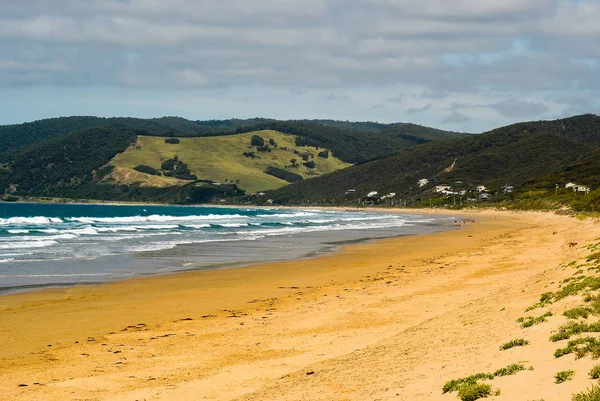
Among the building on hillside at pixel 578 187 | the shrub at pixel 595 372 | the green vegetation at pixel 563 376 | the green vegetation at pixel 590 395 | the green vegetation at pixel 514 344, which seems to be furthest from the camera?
the building on hillside at pixel 578 187

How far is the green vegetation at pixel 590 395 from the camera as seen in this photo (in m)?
9.12

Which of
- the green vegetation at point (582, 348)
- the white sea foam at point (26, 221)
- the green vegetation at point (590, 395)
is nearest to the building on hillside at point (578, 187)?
the white sea foam at point (26, 221)

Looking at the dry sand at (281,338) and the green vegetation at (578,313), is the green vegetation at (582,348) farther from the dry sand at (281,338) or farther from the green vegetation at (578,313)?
the green vegetation at (578,313)

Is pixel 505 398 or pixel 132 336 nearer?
pixel 505 398

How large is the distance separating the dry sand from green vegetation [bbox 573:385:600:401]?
1.74 ft

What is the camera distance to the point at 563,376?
1078 cm

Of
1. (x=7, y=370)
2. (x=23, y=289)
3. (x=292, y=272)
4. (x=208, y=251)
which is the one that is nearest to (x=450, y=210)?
(x=208, y=251)

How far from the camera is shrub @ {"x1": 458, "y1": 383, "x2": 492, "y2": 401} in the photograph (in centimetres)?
1084

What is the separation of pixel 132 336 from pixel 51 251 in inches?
1200

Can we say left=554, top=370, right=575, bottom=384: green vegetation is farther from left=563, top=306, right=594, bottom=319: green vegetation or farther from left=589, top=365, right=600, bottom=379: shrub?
left=563, top=306, right=594, bottom=319: green vegetation

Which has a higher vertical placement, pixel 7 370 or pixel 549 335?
pixel 549 335

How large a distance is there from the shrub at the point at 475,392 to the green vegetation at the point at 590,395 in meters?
1.53

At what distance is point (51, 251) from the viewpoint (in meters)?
47.9

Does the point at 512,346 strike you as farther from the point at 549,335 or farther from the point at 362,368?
the point at 362,368
